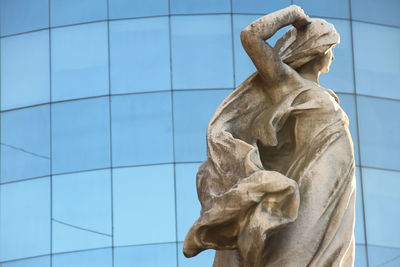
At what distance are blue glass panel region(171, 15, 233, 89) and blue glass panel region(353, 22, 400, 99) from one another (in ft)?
9.69

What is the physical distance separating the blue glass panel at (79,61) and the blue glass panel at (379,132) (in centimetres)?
562

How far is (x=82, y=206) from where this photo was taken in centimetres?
2330

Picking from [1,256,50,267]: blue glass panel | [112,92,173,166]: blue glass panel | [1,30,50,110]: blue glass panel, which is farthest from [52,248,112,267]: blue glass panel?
[1,30,50,110]: blue glass panel

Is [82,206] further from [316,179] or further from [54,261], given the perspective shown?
[316,179]

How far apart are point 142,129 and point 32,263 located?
3645mm

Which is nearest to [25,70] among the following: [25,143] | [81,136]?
[25,143]

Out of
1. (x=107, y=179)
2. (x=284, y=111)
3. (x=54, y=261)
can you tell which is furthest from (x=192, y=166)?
(x=284, y=111)

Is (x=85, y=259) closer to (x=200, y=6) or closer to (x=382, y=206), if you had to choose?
(x=200, y=6)

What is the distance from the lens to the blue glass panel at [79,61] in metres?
24.0

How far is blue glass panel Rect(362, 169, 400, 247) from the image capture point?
23.7 metres

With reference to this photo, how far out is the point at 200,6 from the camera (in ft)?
79.5

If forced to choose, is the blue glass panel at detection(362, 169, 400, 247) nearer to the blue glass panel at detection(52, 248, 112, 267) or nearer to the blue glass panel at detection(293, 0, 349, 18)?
the blue glass panel at detection(293, 0, 349, 18)

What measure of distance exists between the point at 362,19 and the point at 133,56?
16.9ft

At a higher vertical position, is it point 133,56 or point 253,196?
point 133,56
